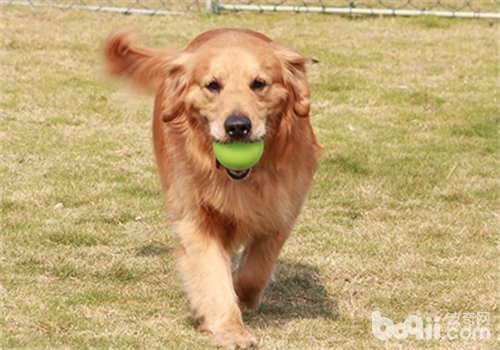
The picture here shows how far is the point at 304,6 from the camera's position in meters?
11.4

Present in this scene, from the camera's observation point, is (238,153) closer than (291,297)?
Yes

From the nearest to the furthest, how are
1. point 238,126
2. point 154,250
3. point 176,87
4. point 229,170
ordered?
point 238,126, point 229,170, point 176,87, point 154,250

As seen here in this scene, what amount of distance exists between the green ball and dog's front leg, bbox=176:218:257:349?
1.27 feet

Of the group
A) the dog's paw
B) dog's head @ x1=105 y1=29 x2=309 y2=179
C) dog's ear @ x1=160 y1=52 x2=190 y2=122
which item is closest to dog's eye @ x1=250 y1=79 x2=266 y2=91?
dog's head @ x1=105 y1=29 x2=309 y2=179

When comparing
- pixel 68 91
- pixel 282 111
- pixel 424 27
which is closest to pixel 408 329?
pixel 282 111

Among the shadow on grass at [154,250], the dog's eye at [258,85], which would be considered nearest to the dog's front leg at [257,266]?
the dog's eye at [258,85]

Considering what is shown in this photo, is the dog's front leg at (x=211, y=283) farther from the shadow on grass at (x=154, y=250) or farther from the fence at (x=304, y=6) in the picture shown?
the fence at (x=304, y=6)

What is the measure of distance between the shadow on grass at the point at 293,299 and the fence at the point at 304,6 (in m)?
6.93

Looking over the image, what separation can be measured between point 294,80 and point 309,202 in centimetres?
203

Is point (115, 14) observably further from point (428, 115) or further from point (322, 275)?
point (322, 275)

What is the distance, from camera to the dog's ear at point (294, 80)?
378 centimetres

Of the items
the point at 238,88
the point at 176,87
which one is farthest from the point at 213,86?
the point at 176,87

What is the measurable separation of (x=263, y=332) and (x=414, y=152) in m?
3.34

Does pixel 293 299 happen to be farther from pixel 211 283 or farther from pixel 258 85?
pixel 258 85
